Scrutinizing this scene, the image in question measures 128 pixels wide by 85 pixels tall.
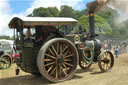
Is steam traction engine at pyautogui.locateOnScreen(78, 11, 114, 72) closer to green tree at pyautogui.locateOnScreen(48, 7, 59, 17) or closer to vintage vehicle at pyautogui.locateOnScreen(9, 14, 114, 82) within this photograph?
vintage vehicle at pyautogui.locateOnScreen(9, 14, 114, 82)

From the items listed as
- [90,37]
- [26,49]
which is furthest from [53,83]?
[90,37]

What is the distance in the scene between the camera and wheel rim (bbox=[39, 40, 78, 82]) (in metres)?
5.39

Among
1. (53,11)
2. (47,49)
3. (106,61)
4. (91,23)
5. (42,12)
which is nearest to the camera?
(47,49)

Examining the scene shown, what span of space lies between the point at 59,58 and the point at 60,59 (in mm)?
47

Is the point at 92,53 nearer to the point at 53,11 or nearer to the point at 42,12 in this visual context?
the point at 42,12

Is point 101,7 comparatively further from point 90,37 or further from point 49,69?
point 49,69

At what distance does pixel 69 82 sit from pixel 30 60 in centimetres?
145

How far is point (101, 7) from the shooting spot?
8.54 metres

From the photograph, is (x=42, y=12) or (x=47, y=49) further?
(x=42, y=12)

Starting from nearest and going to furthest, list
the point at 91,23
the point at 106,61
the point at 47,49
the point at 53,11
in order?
the point at 47,49 → the point at 106,61 → the point at 91,23 → the point at 53,11

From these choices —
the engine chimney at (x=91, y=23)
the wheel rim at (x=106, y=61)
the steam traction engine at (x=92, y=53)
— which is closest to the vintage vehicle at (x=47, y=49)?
the steam traction engine at (x=92, y=53)

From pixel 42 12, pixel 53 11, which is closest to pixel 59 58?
pixel 42 12

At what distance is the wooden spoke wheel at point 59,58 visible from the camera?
5.30m

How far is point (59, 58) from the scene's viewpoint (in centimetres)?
546
